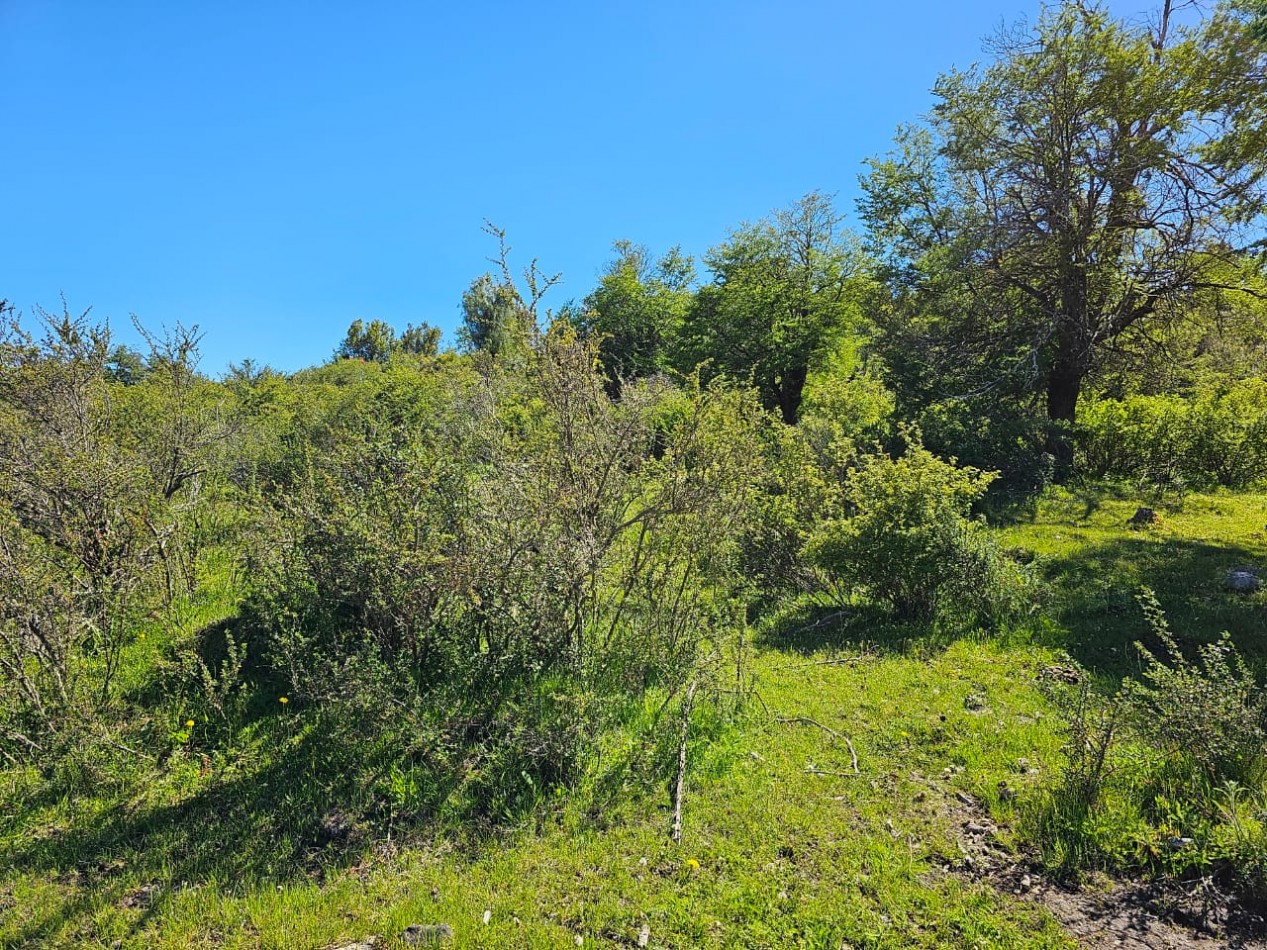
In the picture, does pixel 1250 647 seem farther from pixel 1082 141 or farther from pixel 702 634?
pixel 1082 141

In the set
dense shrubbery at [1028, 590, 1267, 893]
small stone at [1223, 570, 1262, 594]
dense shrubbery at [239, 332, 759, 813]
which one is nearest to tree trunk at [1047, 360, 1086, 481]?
small stone at [1223, 570, 1262, 594]

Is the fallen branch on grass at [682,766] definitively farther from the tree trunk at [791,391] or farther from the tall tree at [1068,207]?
the tree trunk at [791,391]

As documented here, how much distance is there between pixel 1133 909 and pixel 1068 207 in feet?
41.9

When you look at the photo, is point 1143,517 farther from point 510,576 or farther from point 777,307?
point 777,307

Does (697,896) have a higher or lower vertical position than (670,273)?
lower

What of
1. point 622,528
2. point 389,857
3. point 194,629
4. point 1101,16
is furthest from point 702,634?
point 1101,16

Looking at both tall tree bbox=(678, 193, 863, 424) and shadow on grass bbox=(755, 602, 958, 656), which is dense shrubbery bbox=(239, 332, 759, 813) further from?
tall tree bbox=(678, 193, 863, 424)

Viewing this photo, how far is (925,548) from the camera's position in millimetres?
6699

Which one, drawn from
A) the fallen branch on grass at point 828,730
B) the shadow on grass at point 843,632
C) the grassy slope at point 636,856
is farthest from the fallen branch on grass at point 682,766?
the shadow on grass at point 843,632

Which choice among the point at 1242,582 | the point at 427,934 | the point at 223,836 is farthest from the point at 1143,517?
the point at 223,836

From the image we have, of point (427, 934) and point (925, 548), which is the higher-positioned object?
point (925, 548)

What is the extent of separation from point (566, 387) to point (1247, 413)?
13.6 meters

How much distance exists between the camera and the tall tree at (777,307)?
2350 centimetres

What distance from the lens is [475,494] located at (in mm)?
5098
